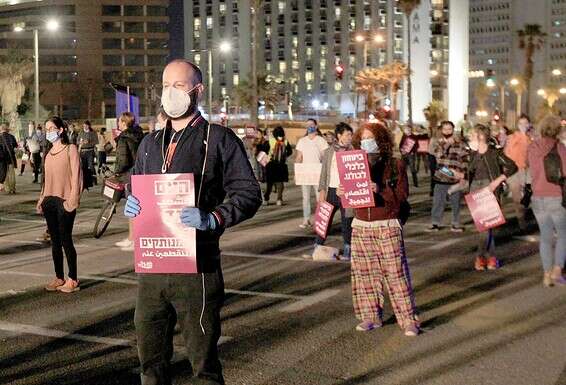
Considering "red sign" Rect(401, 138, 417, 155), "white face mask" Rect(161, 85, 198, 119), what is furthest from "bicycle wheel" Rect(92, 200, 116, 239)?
"red sign" Rect(401, 138, 417, 155)

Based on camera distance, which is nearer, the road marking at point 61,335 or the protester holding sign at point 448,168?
the road marking at point 61,335

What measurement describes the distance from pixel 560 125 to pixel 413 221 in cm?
734

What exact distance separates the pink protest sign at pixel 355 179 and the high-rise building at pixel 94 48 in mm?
139352

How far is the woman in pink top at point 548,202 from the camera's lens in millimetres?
10195

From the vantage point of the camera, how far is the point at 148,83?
146500 mm

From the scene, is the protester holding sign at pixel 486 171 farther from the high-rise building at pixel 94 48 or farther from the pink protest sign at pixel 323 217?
the high-rise building at pixel 94 48

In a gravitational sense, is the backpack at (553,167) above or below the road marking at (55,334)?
above

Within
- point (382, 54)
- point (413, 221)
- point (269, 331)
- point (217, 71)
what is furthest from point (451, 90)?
point (269, 331)

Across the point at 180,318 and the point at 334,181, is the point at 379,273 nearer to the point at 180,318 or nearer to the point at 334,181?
the point at 180,318

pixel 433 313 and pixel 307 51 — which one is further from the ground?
pixel 307 51

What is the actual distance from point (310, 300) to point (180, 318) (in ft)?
16.7

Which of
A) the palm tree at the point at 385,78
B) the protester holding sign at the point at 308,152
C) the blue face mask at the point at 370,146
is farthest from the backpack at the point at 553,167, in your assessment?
the palm tree at the point at 385,78

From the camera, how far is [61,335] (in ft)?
26.0

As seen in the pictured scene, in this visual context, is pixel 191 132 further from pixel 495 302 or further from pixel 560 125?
pixel 560 125
